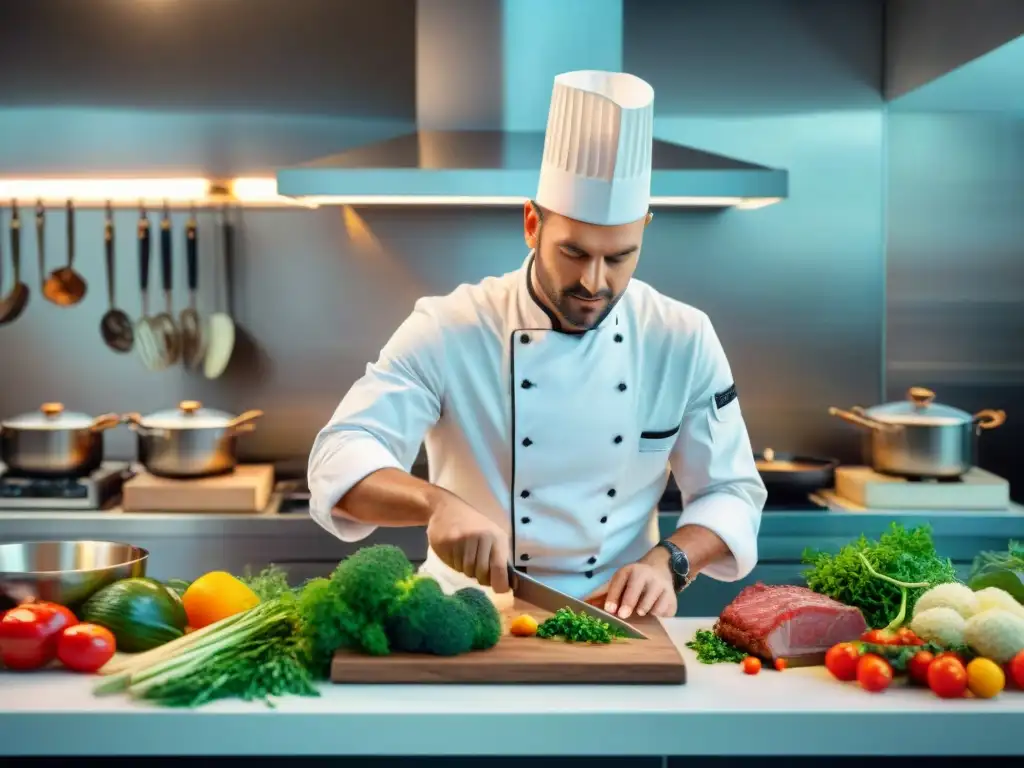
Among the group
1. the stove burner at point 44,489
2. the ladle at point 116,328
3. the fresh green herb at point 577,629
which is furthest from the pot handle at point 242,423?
the fresh green herb at point 577,629

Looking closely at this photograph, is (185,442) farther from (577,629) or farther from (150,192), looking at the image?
(577,629)

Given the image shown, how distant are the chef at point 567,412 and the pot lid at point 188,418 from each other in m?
1.27

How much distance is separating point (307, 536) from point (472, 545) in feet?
5.74

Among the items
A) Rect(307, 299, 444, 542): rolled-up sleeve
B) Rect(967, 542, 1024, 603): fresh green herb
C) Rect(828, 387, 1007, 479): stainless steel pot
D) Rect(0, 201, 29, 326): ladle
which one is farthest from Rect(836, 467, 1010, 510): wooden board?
Rect(0, 201, 29, 326): ladle

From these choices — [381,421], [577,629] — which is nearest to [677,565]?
[577,629]

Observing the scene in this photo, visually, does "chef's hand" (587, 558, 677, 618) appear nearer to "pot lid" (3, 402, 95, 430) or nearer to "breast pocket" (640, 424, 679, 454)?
"breast pocket" (640, 424, 679, 454)

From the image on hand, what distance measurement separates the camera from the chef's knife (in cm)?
207

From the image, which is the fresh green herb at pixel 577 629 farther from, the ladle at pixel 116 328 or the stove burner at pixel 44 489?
the ladle at pixel 116 328

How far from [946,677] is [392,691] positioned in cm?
82

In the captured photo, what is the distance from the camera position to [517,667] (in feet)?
6.20

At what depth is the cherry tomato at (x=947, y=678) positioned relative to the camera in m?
1.85

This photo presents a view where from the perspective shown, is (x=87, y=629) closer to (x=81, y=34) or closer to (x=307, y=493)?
(x=307, y=493)

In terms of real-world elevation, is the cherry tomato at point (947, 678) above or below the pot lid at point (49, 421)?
below

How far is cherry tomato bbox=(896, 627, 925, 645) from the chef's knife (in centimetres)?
40
